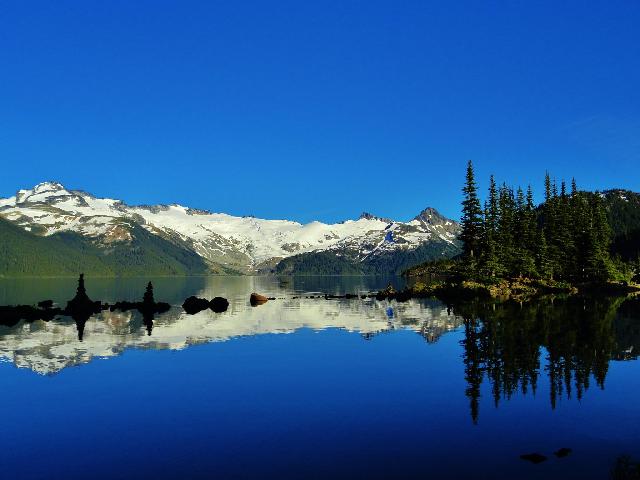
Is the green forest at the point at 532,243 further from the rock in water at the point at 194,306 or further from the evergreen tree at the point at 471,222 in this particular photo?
the rock in water at the point at 194,306

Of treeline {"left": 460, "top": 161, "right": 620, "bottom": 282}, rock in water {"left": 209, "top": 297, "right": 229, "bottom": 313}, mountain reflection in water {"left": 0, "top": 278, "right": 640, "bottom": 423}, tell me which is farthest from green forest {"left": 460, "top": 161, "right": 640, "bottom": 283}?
rock in water {"left": 209, "top": 297, "right": 229, "bottom": 313}

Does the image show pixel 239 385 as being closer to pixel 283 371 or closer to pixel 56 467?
pixel 283 371

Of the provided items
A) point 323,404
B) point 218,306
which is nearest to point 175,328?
point 218,306

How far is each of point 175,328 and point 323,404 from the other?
1631 inches

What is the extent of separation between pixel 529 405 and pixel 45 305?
88.0m

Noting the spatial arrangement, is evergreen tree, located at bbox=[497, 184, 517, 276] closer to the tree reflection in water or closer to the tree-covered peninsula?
the tree-covered peninsula

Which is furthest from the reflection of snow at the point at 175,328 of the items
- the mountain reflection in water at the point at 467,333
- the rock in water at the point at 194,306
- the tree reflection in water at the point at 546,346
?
the tree reflection in water at the point at 546,346

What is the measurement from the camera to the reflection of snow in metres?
47.6

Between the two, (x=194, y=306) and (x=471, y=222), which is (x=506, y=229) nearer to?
(x=471, y=222)

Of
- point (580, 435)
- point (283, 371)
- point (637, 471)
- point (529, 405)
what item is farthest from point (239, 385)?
point (637, 471)

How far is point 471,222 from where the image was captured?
127688mm

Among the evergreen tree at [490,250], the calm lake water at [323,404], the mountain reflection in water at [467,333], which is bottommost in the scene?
the calm lake water at [323,404]

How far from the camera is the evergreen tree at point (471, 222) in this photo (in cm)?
12638

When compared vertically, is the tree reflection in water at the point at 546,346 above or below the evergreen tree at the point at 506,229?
below
